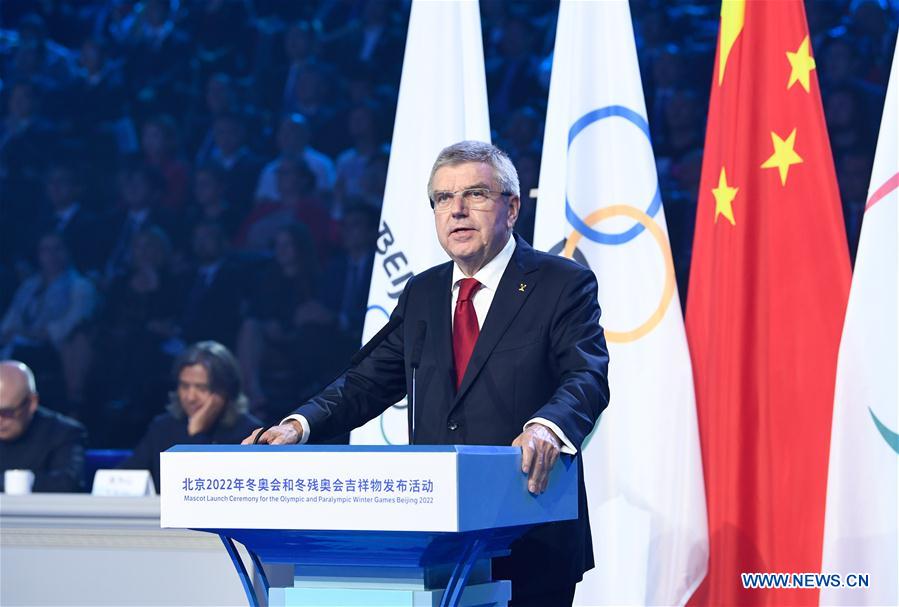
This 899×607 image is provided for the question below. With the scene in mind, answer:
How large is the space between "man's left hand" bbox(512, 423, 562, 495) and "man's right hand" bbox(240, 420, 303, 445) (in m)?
0.42

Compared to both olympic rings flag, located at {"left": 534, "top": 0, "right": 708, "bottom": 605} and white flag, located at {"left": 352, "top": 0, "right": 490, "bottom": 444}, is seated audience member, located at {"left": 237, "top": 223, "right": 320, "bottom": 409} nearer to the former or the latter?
white flag, located at {"left": 352, "top": 0, "right": 490, "bottom": 444}

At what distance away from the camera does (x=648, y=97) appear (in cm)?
506

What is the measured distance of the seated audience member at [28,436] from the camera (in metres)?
4.49

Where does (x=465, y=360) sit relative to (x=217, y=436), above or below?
below

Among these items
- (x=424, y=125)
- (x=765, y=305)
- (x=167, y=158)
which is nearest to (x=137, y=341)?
(x=167, y=158)

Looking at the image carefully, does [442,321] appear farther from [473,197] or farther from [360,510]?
[360,510]

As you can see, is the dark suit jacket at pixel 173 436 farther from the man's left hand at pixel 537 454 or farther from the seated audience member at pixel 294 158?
the man's left hand at pixel 537 454

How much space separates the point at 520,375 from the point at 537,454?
0.33m

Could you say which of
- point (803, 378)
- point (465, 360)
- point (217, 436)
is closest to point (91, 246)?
point (217, 436)

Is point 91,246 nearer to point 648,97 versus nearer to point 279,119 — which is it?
point 279,119

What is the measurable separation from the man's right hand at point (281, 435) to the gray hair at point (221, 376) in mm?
2803

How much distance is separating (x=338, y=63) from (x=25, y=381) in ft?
7.61

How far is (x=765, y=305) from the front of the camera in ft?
10.8

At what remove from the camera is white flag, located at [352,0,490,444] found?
3.71 metres
